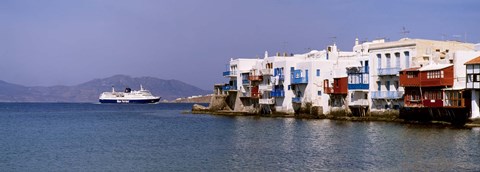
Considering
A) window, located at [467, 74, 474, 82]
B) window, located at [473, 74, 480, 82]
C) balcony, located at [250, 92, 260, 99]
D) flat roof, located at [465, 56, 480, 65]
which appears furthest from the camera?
balcony, located at [250, 92, 260, 99]

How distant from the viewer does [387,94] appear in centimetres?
6694

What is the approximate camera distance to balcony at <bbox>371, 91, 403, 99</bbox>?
65700mm

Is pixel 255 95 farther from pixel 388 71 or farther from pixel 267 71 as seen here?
pixel 388 71

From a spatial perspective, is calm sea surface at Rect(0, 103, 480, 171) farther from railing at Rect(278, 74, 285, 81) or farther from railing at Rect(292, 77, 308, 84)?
railing at Rect(278, 74, 285, 81)

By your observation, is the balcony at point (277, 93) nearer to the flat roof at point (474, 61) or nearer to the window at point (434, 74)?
the window at point (434, 74)

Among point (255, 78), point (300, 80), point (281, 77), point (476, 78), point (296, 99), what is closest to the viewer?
point (476, 78)

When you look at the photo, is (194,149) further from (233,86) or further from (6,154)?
(233,86)

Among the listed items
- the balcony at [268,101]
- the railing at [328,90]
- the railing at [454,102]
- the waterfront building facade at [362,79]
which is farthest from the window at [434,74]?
the balcony at [268,101]

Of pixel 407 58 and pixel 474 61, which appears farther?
pixel 407 58

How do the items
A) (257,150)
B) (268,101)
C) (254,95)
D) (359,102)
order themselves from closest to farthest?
(257,150)
(359,102)
(268,101)
(254,95)

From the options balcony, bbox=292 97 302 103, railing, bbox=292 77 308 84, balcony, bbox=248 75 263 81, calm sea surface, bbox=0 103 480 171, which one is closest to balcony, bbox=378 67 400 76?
calm sea surface, bbox=0 103 480 171

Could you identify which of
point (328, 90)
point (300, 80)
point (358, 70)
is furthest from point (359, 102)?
point (300, 80)

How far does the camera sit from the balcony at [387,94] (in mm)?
65700

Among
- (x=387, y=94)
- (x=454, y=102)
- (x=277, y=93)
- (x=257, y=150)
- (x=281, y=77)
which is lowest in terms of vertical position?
(x=257, y=150)
